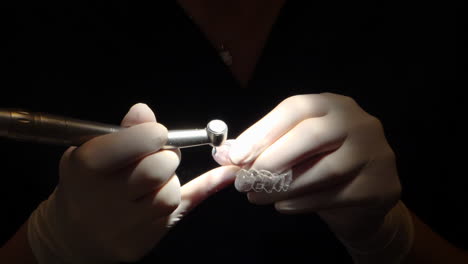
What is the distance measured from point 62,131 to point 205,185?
43 centimetres

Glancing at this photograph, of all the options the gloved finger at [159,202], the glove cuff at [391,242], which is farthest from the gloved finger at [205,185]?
the glove cuff at [391,242]

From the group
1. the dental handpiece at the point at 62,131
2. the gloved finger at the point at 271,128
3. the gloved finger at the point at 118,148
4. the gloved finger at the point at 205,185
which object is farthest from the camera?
the gloved finger at the point at 205,185

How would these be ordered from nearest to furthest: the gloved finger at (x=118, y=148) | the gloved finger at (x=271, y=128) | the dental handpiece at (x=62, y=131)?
1. the dental handpiece at (x=62, y=131)
2. the gloved finger at (x=118, y=148)
3. the gloved finger at (x=271, y=128)

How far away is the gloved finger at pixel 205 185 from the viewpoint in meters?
0.95

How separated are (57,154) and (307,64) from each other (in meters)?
0.93

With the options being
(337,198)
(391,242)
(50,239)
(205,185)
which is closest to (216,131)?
(205,185)

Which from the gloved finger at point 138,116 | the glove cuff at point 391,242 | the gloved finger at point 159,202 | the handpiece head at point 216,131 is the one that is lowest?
the glove cuff at point 391,242

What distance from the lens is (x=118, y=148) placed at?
74cm

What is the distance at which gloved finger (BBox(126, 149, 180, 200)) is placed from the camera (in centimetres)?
78

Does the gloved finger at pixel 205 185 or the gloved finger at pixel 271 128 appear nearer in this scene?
the gloved finger at pixel 271 128

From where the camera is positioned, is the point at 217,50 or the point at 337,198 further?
the point at 217,50

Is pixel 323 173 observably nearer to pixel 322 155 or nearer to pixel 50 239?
pixel 322 155

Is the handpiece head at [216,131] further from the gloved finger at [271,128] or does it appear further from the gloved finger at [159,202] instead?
the gloved finger at [159,202]

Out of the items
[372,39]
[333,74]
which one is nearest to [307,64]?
[333,74]
